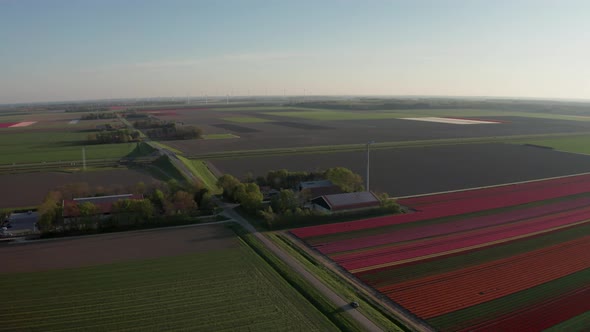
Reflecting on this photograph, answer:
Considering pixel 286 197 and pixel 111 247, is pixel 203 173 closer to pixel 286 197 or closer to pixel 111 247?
pixel 286 197

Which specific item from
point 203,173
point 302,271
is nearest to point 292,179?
point 203,173

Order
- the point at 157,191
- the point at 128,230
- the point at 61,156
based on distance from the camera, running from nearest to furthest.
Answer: the point at 128,230, the point at 157,191, the point at 61,156

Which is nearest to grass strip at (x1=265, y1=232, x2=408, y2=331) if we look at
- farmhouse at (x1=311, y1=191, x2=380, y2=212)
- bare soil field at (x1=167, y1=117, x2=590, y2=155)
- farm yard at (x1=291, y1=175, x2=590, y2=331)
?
farm yard at (x1=291, y1=175, x2=590, y2=331)

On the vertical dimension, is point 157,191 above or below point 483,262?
above

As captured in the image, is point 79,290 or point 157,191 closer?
point 79,290

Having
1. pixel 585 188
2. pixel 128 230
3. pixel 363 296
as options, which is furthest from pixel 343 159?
A: pixel 363 296

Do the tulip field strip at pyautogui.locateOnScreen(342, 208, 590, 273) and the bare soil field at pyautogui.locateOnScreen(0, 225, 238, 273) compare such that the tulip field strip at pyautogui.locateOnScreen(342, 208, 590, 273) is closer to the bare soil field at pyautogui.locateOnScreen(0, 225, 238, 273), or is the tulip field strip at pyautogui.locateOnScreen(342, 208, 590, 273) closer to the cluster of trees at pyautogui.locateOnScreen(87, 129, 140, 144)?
the bare soil field at pyautogui.locateOnScreen(0, 225, 238, 273)

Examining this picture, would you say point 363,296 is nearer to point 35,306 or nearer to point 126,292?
point 126,292

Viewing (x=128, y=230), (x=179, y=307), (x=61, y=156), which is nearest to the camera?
(x=179, y=307)
